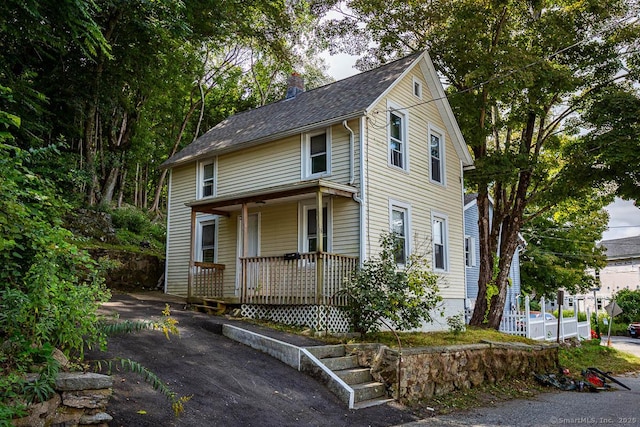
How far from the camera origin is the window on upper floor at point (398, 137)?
46.5ft

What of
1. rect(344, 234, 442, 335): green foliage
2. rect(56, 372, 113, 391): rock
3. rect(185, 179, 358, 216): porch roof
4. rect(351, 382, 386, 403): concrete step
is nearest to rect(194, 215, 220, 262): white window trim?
rect(185, 179, 358, 216): porch roof

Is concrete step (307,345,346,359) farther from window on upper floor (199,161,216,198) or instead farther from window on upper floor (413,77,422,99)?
window on upper floor (413,77,422,99)

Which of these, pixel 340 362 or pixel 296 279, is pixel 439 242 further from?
pixel 340 362

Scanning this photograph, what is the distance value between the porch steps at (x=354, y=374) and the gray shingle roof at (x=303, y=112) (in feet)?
19.7

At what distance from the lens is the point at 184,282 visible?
54.2ft

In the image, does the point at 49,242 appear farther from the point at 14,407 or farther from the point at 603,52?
the point at 603,52

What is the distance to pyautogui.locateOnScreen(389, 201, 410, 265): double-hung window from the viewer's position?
540 inches

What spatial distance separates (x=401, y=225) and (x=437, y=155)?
3.51 m

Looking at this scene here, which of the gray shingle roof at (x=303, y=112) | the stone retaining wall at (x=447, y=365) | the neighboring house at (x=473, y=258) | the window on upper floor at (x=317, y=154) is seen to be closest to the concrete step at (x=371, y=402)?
the stone retaining wall at (x=447, y=365)

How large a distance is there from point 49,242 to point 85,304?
779mm

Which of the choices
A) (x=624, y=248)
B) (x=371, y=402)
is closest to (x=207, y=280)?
(x=371, y=402)

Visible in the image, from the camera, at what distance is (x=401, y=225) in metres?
14.1

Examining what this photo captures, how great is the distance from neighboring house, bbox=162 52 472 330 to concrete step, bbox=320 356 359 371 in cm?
206

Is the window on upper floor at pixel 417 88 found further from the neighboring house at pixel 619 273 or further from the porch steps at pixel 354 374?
the neighboring house at pixel 619 273
